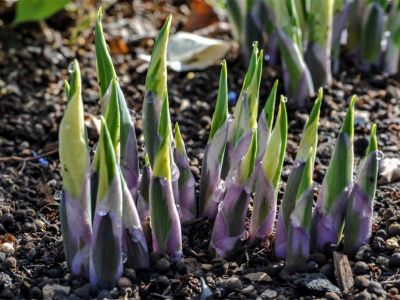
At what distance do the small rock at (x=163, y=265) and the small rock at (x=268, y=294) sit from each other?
247 mm

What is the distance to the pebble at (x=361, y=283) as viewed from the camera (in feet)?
6.73

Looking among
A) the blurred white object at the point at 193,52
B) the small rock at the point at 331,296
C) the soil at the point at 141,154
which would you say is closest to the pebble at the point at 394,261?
the soil at the point at 141,154

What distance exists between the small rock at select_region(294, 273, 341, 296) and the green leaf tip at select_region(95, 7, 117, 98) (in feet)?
2.24

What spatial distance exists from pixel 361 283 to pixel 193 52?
1727mm

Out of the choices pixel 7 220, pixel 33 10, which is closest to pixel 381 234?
pixel 7 220

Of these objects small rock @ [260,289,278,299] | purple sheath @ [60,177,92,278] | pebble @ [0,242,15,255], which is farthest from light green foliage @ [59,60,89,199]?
small rock @ [260,289,278,299]

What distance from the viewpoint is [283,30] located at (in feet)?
10.3

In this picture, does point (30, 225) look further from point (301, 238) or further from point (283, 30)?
point (283, 30)

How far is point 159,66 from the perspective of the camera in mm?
2123

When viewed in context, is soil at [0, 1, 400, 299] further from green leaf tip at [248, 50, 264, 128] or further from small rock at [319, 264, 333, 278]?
green leaf tip at [248, 50, 264, 128]

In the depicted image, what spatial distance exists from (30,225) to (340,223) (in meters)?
A: 0.90

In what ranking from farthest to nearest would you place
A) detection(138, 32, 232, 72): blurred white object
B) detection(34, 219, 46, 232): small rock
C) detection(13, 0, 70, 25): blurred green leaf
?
detection(13, 0, 70, 25): blurred green leaf, detection(138, 32, 232, 72): blurred white object, detection(34, 219, 46, 232): small rock

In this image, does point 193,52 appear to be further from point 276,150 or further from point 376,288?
point 376,288

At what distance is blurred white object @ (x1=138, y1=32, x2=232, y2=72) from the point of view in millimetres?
3561
